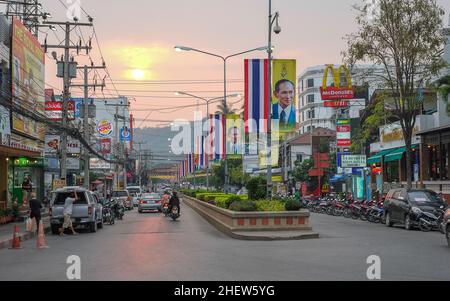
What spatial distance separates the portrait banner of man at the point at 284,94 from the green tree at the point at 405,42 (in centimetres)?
581

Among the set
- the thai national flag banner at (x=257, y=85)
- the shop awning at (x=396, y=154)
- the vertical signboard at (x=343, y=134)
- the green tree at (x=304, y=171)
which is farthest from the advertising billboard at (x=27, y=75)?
the green tree at (x=304, y=171)

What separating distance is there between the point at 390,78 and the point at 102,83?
26240 millimetres

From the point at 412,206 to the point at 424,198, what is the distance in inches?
33.9

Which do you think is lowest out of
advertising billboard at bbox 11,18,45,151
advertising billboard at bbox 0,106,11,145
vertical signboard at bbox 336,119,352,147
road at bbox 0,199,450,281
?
road at bbox 0,199,450,281

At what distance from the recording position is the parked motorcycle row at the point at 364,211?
2372 cm

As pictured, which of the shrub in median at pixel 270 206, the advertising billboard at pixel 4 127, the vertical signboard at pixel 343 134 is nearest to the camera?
the shrub in median at pixel 270 206

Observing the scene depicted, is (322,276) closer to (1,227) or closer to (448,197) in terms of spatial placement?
(1,227)

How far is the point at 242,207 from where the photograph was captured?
74.2ft

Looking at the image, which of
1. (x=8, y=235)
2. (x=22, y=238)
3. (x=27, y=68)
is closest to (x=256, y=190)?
(x=22, y=238)

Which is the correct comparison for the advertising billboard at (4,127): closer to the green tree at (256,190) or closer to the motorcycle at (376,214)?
the green tree at (256,190)

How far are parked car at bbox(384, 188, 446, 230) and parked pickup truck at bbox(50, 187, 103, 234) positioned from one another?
13.0m

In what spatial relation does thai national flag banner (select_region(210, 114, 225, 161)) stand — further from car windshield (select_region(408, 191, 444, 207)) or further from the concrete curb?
car windshield (select_region(408, 191, 444, 207))

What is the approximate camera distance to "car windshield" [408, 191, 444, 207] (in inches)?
978

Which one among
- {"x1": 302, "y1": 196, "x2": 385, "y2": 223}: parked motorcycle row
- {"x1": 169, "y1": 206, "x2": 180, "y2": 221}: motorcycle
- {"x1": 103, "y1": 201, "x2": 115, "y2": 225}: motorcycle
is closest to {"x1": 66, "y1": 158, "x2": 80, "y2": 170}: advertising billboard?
{"x1": 302, "y1": 196, "x2": 385, "y2": 223}: parked motorcycle row
